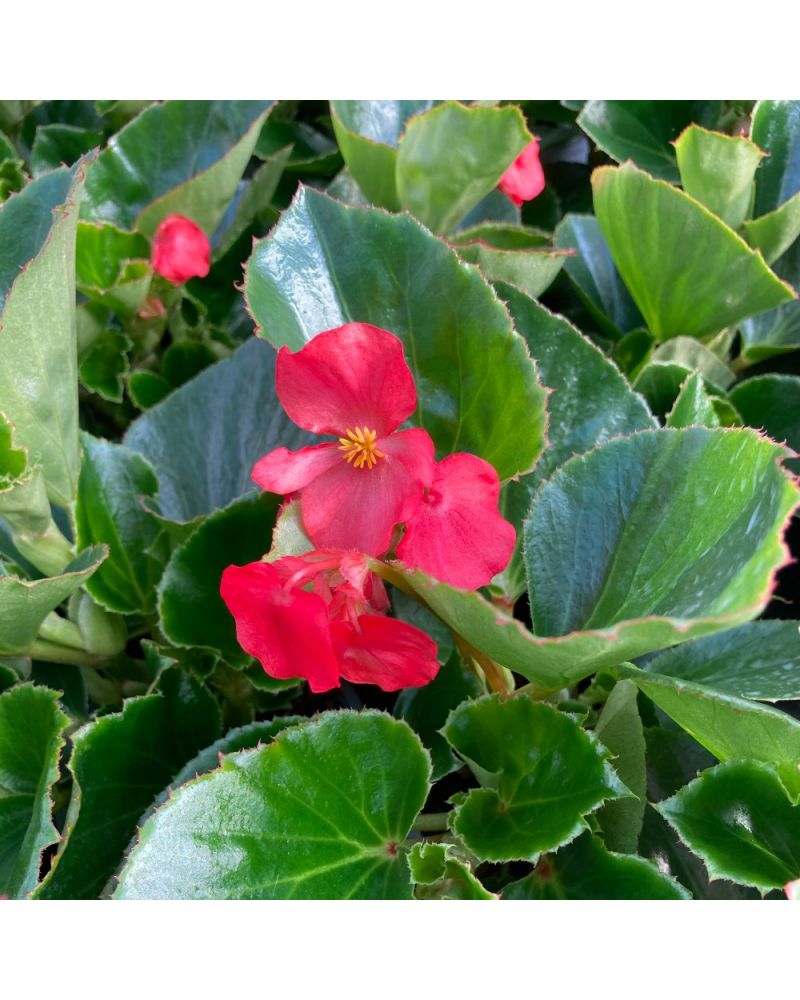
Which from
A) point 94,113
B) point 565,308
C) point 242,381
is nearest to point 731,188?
point 565,308

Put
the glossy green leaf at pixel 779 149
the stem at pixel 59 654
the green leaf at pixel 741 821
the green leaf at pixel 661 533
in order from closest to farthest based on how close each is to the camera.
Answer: the green leaf at pixel 661 533 → the green leaf at pixel 741 821 → the stem at pixel 59 654 → the glossy green leaf at pixel 779 149

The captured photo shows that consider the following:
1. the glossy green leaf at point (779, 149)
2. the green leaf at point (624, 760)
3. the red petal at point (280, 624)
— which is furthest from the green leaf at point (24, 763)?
the glossy green leaf at point (779, 149)

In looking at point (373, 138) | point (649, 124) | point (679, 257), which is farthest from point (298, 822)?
point (649, 124)

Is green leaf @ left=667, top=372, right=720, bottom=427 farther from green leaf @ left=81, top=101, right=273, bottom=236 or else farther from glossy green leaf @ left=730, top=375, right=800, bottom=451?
green leaf @ left=81, top=101, right=273, bottom=236

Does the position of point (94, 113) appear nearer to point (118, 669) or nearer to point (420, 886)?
point (118, 669)

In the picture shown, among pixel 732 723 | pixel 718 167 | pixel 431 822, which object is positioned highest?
Result: pixel 718 167

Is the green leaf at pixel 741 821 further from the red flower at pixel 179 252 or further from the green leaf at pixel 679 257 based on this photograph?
the red flower at pixel 179 252

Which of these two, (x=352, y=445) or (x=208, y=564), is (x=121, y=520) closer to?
Answer: (x=208, y=564)
